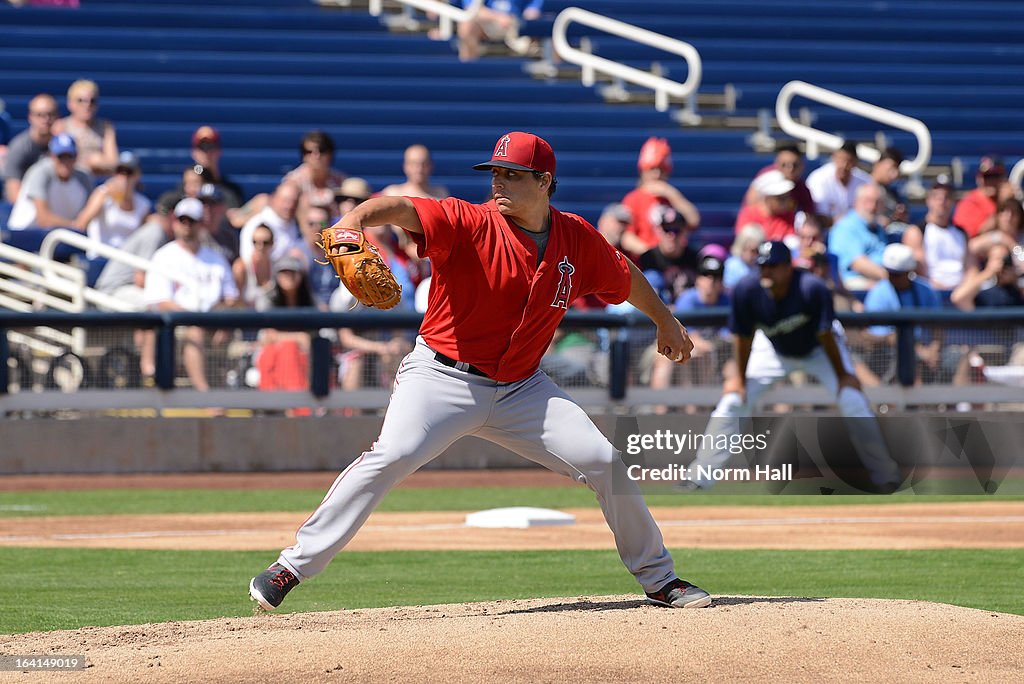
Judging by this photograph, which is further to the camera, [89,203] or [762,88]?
[762,88]

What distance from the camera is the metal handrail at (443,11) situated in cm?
1947

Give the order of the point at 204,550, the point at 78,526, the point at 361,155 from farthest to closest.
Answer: the point at 361,155
the point at 78,526
the point at 204,550

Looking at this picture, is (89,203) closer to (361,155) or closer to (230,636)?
(361,155)

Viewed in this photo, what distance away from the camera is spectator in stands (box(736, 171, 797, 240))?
1532 cm

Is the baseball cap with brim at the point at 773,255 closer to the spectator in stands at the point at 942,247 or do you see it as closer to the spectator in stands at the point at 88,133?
the spectator in stands at the point at 942,247

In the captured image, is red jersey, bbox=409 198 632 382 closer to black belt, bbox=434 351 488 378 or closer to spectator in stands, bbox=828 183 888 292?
black belt, bbox=434 351 488 378

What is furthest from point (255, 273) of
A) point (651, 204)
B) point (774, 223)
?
point (774, 223)

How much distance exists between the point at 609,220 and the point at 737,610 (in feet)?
30.0

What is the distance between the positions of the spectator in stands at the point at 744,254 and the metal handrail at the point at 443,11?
6.09 metres

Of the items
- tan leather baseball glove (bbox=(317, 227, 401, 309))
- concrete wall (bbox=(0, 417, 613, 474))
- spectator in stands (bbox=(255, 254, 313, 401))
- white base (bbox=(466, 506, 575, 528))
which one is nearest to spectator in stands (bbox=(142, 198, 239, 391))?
spectator in stands (bbox=(255, 254, 313, 401))

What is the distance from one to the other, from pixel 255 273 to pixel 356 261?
8.81 m

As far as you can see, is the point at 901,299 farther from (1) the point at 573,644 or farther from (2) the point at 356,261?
(2) the point at 356,261

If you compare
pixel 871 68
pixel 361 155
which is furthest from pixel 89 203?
pixel 871 68

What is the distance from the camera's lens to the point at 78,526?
34.6 ft
